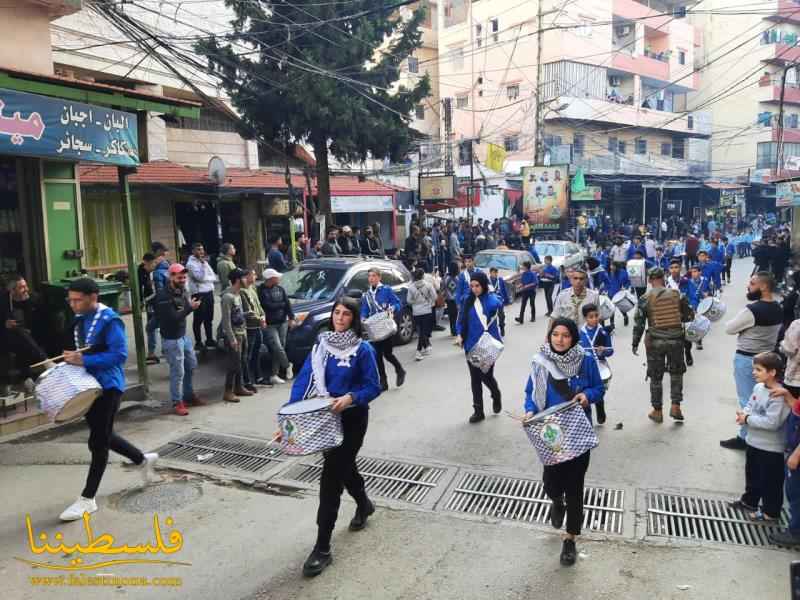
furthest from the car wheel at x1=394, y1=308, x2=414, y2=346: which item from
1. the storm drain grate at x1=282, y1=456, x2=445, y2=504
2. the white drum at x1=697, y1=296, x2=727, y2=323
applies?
the storm drain grate at x1=282, y1=456, x2=445, y2=504

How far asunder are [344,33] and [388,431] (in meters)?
12.5

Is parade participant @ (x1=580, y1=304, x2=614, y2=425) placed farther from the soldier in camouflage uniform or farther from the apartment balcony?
the apartment balcony

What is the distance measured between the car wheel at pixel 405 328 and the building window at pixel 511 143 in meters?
26.8

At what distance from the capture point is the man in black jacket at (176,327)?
7.64m

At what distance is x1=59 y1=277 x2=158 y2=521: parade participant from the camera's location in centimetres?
498

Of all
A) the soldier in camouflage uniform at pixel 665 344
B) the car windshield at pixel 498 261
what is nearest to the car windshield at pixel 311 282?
the soldier in camouflage uniform at pixel 665 344

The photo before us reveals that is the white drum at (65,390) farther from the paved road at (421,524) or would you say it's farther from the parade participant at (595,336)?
the parade participant at (595,336)

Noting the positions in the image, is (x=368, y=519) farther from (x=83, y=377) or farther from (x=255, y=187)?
(x=255, y=187)

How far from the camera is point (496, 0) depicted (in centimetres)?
3750

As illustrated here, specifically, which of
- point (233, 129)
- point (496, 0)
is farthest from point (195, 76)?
point (496, 0)

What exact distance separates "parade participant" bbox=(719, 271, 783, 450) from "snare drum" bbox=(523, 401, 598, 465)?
280 centimetres

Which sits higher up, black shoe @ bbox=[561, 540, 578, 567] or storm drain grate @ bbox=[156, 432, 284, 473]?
black shoe @ bbox=[561, 540, 578, 567]

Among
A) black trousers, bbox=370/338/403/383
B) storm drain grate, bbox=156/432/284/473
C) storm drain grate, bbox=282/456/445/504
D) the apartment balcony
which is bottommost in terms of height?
storm drain grate, bbox=282/456/445/504

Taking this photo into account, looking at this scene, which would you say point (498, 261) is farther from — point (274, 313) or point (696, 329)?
point (274, 313)
